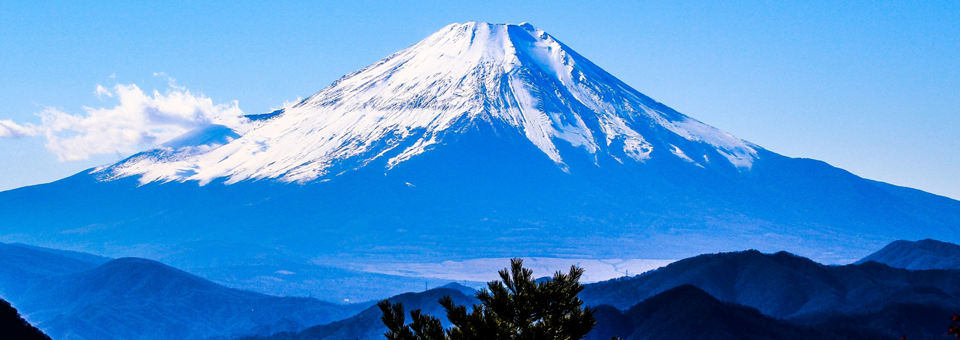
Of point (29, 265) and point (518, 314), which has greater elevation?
point (29, 265)

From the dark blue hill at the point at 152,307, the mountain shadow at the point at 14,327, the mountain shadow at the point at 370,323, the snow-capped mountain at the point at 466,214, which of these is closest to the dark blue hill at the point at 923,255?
the mountain shadow at the point at 370,323

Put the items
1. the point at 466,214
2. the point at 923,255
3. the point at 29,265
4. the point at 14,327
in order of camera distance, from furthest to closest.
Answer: the point at 466,214 < the point at 29,265 < the point at 923,255 < the point at 14,327

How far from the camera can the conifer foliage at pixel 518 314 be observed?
13.4m

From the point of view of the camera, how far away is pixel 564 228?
167 meters

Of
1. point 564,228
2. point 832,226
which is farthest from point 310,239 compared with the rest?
point 832,226

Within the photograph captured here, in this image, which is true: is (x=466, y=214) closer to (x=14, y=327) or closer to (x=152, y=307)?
(x=152, y=307)

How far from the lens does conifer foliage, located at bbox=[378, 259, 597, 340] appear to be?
43.9 feet

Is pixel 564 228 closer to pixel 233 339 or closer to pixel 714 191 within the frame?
pixel 714 191

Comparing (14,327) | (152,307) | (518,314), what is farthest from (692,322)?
(152,307)

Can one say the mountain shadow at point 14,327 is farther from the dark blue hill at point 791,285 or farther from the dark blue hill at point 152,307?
the dark blue hill at point 152,307

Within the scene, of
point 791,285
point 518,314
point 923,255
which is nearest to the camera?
point 518,314

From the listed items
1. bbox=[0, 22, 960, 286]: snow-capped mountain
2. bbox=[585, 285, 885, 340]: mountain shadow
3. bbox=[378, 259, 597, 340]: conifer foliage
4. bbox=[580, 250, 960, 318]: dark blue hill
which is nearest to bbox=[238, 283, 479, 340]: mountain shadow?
bbox=[580, 250, 960, 318]: dark blue hill

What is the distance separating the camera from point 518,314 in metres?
13.8

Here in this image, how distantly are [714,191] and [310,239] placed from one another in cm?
7787
